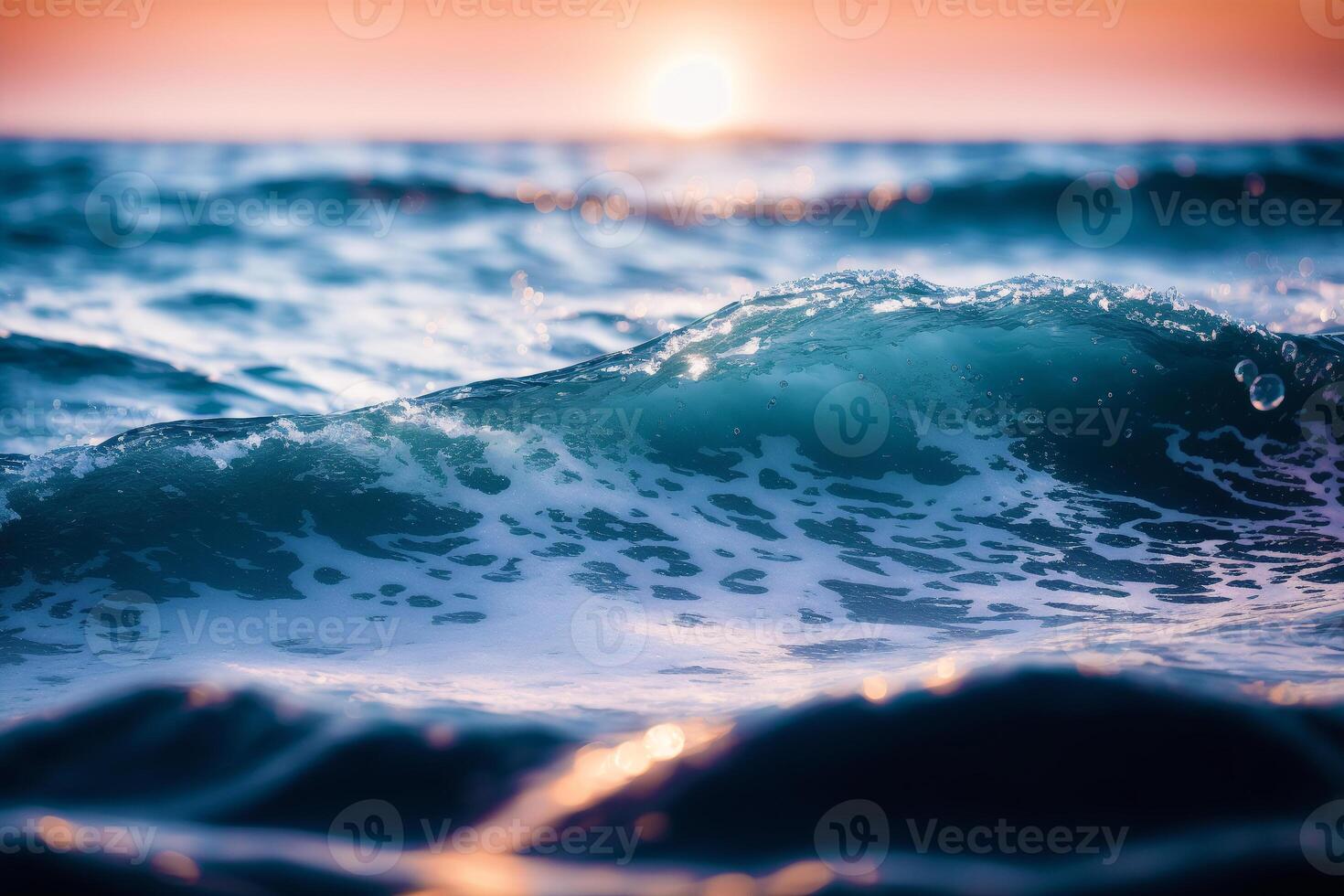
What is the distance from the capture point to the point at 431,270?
11.6 m

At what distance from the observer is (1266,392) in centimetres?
633

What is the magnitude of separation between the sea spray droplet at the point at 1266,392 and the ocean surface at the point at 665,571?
0.10ft

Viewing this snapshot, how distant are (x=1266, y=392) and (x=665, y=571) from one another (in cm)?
484

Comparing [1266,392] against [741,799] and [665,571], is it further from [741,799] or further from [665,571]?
[741,799]

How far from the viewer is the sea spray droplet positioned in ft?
20.4

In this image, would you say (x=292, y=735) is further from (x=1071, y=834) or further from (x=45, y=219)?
(x=45, y=219)

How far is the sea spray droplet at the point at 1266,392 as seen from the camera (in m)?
6.20

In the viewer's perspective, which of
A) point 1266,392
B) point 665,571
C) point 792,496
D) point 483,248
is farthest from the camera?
point 483,248

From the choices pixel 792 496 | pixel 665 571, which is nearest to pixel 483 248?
pixel 792 496

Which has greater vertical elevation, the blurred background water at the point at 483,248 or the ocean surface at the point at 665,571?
the blurred background water at the point at 483,248

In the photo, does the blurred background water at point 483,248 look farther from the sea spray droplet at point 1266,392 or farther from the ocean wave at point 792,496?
the sea spray droplet at point 1266,392

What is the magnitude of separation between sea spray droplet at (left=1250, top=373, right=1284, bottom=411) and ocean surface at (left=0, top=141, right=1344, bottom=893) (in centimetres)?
3

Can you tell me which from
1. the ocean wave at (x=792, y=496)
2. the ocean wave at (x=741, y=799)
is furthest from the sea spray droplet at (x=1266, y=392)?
the ocean wave at (x=741, y=799)

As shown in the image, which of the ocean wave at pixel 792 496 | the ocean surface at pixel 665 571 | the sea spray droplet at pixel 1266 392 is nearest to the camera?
the ocean surface at pixel 665 571
